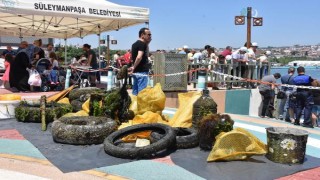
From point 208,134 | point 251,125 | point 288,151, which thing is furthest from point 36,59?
point 288,151

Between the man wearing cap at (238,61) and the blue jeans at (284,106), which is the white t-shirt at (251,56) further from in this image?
the blue jeans at (284,106)

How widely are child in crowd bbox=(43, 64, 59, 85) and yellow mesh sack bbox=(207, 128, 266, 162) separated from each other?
899 centimetres

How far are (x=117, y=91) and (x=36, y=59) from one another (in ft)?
23.0

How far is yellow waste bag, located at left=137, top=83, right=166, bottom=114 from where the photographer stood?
20.8 feet

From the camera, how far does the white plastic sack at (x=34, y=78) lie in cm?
1145

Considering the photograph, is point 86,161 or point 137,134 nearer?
point 86,161

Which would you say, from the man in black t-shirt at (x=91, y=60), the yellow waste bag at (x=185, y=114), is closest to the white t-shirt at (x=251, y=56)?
the man in black t-shirt at (x=91, y=60)

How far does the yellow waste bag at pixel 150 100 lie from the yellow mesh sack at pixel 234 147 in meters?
2.05

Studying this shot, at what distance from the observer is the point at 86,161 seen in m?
4.48

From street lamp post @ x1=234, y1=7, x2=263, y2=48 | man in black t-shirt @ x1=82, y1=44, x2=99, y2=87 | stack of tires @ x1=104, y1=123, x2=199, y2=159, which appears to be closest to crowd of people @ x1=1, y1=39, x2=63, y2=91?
man in black t-shirt @ x1=82, y1=44, x2=99, y2=87

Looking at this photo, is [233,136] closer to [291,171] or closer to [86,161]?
[291,171]

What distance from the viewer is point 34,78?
452 inches

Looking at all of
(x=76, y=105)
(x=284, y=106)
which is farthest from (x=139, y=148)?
(x=284, y=106)

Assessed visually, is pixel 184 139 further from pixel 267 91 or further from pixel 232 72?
pixel 232 72
